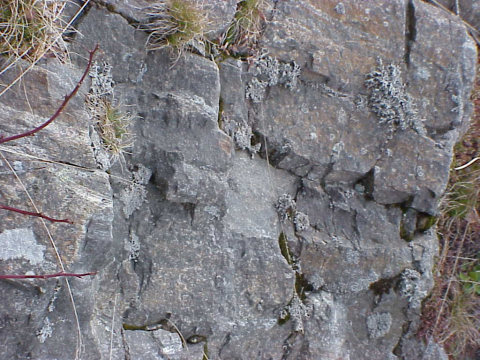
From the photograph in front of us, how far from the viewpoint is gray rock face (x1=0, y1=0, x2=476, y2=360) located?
8.27ft

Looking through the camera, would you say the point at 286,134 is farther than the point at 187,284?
Yes

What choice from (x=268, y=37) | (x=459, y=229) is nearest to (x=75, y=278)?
(x=268, y=37)

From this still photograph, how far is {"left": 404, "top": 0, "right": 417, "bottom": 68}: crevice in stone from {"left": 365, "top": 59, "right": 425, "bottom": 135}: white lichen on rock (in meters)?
0.20

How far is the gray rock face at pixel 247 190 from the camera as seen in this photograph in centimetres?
252

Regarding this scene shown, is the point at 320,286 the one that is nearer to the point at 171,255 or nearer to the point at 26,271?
the point at 171,255

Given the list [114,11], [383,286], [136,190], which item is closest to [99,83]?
[114,11]

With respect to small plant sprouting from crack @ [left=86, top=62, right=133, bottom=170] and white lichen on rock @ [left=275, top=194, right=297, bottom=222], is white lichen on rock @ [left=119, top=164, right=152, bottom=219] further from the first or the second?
white lichen on rock @ [left=275, top=194, right=297, bottom=222]

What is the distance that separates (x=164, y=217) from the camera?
3.16 m

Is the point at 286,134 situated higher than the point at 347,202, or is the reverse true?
the point at 286,134

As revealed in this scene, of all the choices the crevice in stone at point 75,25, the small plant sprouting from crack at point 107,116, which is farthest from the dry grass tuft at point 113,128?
the crevice in stone at point 75,25

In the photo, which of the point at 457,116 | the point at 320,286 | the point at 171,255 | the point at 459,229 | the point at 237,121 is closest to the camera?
the point at 171,255

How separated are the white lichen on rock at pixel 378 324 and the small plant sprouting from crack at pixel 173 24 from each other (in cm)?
303

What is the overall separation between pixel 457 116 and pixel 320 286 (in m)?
2.21

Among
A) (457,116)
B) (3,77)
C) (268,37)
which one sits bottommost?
(3,77)
